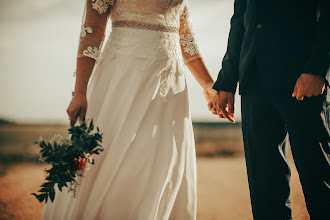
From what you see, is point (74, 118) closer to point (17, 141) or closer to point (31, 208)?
point (31, 208)

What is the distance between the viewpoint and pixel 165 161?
2166mm

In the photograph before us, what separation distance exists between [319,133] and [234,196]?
529 centimetres

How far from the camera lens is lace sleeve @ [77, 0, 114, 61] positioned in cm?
218

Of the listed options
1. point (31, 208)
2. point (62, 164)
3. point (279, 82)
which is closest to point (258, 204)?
point (279, 82)

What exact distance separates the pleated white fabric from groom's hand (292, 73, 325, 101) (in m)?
0.85

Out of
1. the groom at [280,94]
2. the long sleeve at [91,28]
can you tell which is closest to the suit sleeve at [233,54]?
the groom at [280,94]

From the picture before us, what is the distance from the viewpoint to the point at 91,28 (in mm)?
2195

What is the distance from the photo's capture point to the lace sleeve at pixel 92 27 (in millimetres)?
→ 2178

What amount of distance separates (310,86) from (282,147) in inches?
18.5

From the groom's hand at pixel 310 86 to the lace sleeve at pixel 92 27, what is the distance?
1.32 m

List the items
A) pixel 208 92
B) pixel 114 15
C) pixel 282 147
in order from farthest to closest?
pixel 208 92 < pixel 114 15 < pixel 282 147

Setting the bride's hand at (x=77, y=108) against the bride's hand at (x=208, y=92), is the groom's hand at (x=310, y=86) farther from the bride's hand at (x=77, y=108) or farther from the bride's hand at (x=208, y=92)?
the bride's hand at (x=77, y=108)

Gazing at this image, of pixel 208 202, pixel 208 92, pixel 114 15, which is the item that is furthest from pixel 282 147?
pixel 208 202

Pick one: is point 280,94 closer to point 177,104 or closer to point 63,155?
point 177,104
